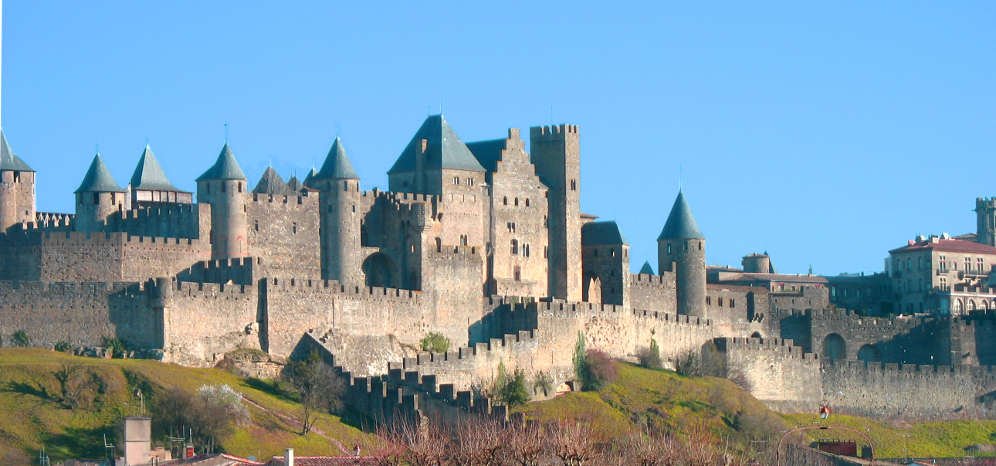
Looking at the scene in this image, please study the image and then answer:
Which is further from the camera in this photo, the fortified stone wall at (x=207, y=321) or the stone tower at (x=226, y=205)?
the stone tower at (x=226, y=205)

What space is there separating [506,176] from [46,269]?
2261 cm

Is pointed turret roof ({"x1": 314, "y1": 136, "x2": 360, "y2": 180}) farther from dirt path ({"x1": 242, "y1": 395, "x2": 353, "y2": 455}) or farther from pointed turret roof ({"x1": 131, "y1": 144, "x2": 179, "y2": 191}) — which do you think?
dirt path ({"x1": 242, "y1": 395, "x2": 353, "y2": 455})

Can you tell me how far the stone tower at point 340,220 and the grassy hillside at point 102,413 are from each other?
41.0ft

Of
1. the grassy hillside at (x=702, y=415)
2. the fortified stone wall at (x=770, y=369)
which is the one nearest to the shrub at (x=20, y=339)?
the grassy hillside at (x=702, y=415)

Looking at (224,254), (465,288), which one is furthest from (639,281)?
(224,254)

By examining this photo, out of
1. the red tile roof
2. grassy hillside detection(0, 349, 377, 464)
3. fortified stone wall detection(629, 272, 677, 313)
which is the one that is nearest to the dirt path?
grassy hillside detection(0, 349, 377, 464)

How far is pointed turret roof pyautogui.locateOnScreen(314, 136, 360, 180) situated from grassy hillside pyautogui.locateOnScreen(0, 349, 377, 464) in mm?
14988

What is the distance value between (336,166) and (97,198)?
9655 mm

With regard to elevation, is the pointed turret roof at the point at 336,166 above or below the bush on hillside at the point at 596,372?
above

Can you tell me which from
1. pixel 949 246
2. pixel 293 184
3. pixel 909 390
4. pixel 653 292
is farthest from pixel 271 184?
pixel 949 246

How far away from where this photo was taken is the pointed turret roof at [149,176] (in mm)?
106375

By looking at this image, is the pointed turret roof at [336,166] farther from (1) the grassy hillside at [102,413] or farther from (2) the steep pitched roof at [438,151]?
(1) the grassy hillside at [102,413]

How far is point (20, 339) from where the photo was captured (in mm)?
93500

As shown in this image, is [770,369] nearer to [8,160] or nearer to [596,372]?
[596,372]
